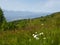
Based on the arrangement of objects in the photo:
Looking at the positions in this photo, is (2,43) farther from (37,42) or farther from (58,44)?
(58,44)

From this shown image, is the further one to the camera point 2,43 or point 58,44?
point 2,43

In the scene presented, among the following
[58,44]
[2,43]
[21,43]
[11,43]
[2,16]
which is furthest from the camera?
[2,16]

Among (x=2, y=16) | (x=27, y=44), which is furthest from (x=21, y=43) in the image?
(x=2, y=16)

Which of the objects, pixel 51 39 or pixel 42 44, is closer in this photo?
pixel 42 44

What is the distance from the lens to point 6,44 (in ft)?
34.0

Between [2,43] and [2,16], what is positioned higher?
[2,43]

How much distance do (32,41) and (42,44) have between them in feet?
3.07

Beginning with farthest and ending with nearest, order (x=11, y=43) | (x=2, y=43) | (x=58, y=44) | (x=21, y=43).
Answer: (x=2, y=43) < (x=11, y=43) < (x=21, y=43) < (x=58, y=44)

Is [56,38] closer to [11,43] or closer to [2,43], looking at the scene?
[11,43]

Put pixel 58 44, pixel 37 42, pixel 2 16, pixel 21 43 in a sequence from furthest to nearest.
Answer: pixel 2 16, pixel 21 43, pixel 37 42, pixel 58 44

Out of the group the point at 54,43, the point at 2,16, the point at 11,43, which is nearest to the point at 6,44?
the point at 11,43

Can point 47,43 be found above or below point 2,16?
above

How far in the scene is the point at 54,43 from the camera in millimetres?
8586

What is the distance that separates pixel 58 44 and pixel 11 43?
103 inches
